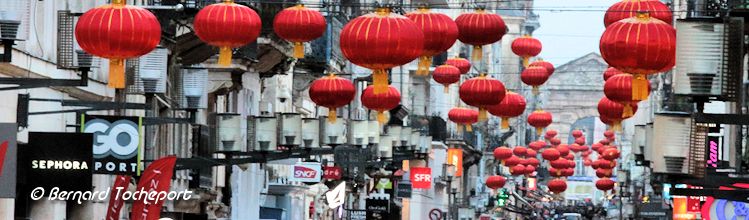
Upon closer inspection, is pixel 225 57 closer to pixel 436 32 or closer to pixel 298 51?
pixel 436 32

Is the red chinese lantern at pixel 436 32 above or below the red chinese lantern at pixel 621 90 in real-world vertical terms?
above

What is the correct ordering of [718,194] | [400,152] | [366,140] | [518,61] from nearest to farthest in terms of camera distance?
[718,194]
[366,140]
[400,152]
[518,61]

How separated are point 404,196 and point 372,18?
5069 centimetres

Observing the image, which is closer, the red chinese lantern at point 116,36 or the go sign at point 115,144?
the red chinese lantern at point 116,36

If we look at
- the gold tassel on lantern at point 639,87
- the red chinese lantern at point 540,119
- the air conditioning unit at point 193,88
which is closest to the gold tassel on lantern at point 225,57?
the air conditioning unit at point 193,88

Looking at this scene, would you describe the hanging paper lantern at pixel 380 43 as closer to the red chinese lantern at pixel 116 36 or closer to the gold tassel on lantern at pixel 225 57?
the gold tassel on lantern at pixel 225 57

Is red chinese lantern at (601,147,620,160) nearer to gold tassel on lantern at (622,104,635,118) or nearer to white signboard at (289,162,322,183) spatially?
white signboard at (289,162,322,183)

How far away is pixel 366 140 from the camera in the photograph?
52.4m

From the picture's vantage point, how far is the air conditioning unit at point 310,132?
42312 mm

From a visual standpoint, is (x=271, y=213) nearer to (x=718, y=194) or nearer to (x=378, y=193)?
(x=378, y=193)

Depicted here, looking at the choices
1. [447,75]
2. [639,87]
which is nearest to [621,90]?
[639,87]

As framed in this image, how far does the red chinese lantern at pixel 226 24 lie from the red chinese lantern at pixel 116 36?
443 centimetres

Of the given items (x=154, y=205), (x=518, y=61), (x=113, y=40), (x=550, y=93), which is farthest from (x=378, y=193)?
(x=550, y=93)

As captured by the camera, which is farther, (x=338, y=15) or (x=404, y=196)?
(x=404, y=196)
